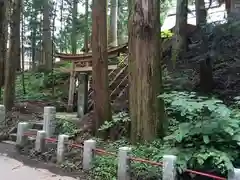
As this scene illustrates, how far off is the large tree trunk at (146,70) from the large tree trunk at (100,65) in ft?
5.71

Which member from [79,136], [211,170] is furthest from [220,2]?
[211,170]

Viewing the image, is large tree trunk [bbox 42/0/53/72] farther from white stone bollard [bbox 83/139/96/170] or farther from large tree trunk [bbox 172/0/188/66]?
white stone bollard [bbox 83/139/96/170]

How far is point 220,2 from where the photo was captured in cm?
1942

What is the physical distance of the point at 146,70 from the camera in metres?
8.42

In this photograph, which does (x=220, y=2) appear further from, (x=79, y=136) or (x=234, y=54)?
(x=79, y=136)

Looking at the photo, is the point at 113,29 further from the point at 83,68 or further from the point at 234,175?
the point at 234,175

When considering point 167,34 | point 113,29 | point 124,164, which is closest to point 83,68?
Answer: point 167,34

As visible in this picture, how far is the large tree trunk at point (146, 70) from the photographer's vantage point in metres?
8.34

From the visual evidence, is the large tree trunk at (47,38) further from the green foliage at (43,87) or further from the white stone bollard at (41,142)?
the white stone bollard at (41,142)

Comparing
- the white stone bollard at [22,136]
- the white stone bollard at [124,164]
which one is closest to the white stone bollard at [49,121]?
the white stone bollard at [22,136]

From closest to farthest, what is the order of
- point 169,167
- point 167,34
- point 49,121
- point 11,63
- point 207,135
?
point 169,167 < point 207,135 < point 49,121 < point 11,63 < point 167,34

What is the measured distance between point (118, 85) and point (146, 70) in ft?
24.3

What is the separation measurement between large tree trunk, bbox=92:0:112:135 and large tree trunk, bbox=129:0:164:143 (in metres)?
1.74

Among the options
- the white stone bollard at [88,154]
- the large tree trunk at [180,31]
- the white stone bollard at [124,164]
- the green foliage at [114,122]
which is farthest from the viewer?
the large tree trunk at [180,31]
